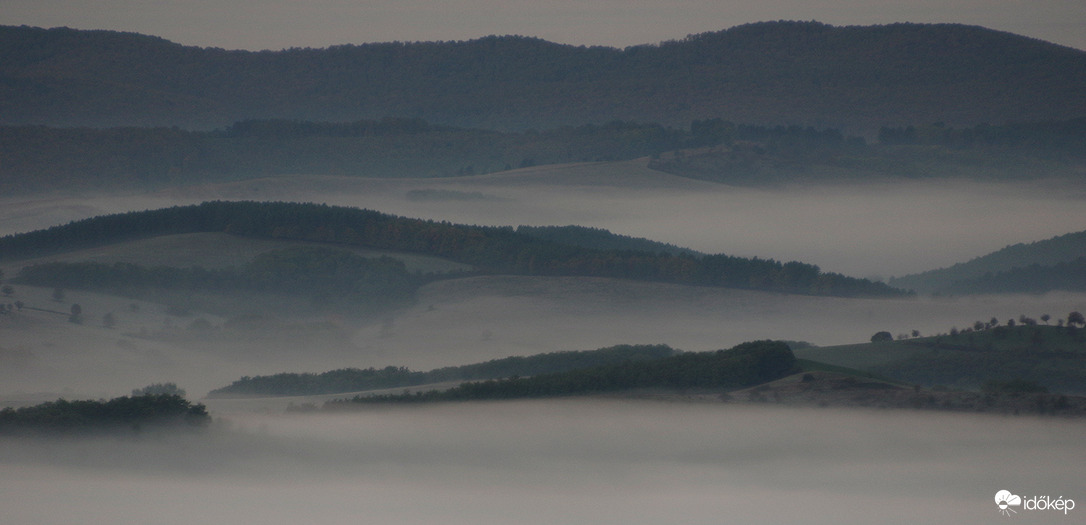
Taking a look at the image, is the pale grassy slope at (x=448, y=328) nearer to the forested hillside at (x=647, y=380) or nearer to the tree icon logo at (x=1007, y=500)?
the forested hillside at (x=647, y=380)

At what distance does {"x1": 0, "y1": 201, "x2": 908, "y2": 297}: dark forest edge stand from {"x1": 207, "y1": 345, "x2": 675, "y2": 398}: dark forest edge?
55.3m

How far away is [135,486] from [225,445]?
381cm

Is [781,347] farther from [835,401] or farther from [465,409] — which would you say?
[465,409]

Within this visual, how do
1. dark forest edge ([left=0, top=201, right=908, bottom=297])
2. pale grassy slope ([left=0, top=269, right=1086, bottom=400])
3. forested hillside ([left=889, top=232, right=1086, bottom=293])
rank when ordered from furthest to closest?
forested hillside ([left=889, top=232, right=1086, bottom=293]) → dark forest edge ([left=0, top=201, right=908, bottom=297]) → pale grassy slope ([left=0, top=269, right=1086, bottom=400])

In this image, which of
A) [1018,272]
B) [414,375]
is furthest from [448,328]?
[1018,272]

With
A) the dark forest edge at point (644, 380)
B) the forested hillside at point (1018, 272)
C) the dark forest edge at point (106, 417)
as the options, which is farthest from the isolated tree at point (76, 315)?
the forested hillside at point (1018, 272)

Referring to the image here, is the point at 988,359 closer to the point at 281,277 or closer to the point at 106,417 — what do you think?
the point at 106,417

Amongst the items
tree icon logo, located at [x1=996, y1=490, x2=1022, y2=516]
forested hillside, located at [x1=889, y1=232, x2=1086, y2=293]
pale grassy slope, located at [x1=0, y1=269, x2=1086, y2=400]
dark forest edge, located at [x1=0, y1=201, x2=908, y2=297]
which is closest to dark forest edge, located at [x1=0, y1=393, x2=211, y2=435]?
tree icon logo, located at [x1=996, y1=490, x2=1022, y2=516]

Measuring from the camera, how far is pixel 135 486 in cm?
2141

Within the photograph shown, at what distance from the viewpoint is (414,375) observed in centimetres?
5216

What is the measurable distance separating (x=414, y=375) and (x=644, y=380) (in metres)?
20.0

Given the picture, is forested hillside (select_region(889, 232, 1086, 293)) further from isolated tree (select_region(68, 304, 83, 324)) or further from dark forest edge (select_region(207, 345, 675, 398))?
isolated tree (select_region(68, 304, 83, 324))

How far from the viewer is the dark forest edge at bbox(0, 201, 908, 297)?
119 m

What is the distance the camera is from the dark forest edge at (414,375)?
166 ft
